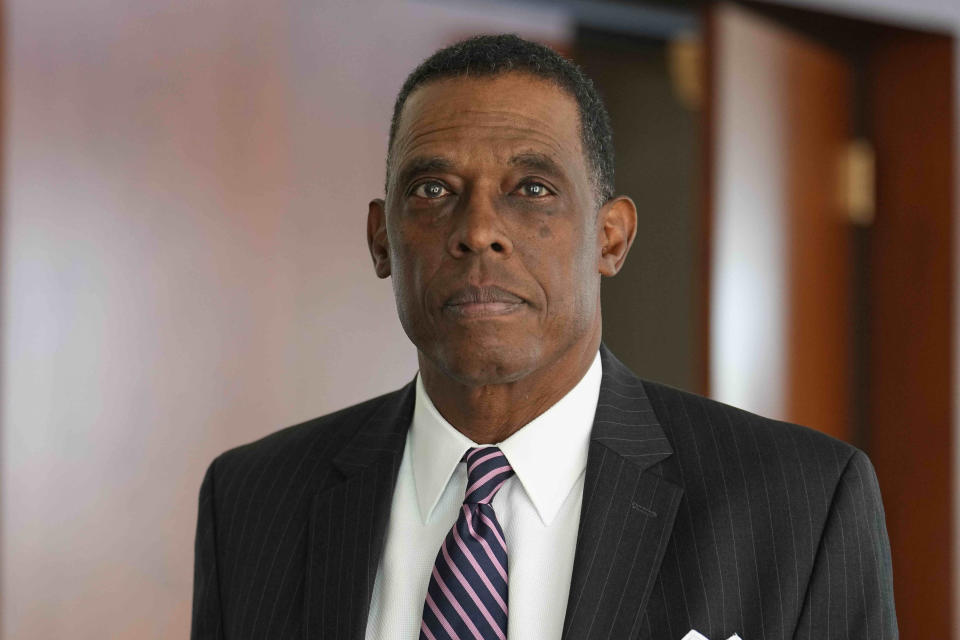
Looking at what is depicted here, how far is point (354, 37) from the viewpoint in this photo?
2713mm

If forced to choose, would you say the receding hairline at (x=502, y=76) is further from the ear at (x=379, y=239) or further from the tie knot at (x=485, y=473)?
the tie knot at (x=485, y=473)

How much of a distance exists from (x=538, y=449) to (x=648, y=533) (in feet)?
0.58

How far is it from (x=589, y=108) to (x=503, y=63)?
140 mm

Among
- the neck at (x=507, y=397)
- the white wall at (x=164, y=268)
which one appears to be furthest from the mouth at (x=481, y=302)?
the white wall at (x=164, y=268)

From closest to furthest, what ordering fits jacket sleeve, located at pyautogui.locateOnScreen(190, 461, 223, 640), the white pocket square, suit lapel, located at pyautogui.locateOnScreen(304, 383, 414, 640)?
the white pocket square
suit lapel, located at pyautogui.locateOnScreen(304, 383, 414, 640)
jacket sleeve, located at pyautogui.locateOnScreen(190, 461, 223, 640)

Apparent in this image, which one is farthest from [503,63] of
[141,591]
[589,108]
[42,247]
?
[141,591]

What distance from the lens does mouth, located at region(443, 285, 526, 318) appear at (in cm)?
135

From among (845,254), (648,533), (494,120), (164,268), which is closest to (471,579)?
(648,533)

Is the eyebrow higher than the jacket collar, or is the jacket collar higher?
the eyebrow

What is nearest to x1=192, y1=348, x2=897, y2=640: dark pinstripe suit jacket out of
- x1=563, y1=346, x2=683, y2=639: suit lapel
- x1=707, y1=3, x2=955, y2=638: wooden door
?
x1=563, y1=346, x2=683, y2=639: suit lapel

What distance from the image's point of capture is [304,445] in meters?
1.63

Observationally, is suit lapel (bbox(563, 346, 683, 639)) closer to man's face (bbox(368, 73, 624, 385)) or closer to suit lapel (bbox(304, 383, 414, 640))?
man's face (bbox(368, 73, 624, 385))

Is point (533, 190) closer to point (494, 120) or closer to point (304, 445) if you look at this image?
point (494, 120)

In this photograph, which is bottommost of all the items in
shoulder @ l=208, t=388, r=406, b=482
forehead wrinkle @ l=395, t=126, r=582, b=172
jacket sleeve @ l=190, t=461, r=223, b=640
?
jacket sleeve @ l=190, t=461, r=223, b=640
